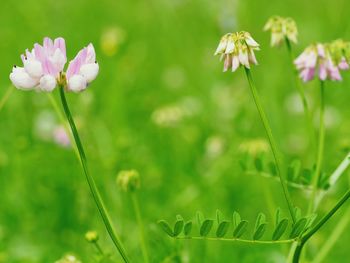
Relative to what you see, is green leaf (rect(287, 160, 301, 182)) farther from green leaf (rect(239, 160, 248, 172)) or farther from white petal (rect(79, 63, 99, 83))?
white petal (rect(79, 63, 99, 83))

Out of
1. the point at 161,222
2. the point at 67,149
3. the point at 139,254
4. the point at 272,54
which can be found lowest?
the point at 139,254

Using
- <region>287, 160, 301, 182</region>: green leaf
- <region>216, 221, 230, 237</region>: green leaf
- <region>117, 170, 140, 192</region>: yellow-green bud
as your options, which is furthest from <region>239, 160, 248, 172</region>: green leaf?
<region>216, 221, 230, 237</region>: green leaf

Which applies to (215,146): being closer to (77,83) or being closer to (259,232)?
(259,232)

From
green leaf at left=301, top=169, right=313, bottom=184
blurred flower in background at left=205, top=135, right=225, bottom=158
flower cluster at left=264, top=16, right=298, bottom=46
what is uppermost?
flower cluster at left=264, top=16, right=298, bottom=46

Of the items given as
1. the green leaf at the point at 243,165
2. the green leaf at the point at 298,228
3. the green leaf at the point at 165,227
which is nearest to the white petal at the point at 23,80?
the green leaf at the point at 165,227

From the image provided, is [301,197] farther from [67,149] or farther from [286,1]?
[286,1]

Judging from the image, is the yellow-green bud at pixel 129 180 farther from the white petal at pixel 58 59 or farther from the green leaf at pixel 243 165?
the white petal at pixel 58 59

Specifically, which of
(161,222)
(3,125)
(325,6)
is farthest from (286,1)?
(161,222)
